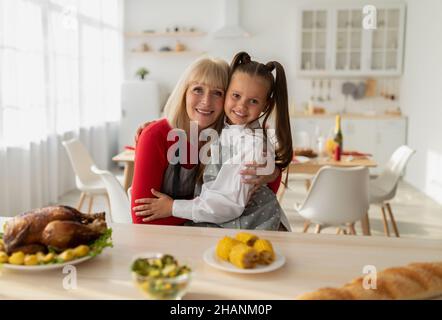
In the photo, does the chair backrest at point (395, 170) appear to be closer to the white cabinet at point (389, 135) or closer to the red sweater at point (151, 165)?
the red sweater at point (151, 165)

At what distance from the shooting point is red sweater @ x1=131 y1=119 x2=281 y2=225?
5.87 ft

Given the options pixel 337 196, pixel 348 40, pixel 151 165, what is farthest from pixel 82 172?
pixel 348 40

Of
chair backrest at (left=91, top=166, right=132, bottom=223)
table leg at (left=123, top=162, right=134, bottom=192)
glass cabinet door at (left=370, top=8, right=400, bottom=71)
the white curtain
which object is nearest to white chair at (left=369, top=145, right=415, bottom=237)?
table leg at (left=123, top=162, right=134, bottom=192)

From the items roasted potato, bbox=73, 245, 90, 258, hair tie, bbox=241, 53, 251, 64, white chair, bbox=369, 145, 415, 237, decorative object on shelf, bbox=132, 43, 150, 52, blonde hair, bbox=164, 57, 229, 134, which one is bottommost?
white chair, bbox=369, 145, 415, 237

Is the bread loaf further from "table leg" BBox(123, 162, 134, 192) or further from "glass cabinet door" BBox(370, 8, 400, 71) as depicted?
"glass cabinet door" BBox(370, 8, 400, 71)

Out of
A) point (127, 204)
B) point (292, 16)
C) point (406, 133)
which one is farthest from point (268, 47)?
point (127, 204)

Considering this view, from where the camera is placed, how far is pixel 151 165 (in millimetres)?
1794

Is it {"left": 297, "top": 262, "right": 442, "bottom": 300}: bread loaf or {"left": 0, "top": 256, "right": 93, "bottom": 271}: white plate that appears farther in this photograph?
{"left": 0, "top": 256, "right": 93, "bottom": 271}: white plate

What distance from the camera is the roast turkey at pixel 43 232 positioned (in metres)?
1.20

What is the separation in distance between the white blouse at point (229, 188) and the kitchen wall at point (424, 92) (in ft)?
14.9

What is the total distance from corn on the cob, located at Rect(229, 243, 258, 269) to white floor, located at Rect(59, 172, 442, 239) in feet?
10.8

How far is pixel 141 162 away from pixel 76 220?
544 millimetres

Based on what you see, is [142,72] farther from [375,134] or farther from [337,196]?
[337,196]

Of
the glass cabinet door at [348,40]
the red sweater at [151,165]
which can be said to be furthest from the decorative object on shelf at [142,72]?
the red sweater at [151,165]
